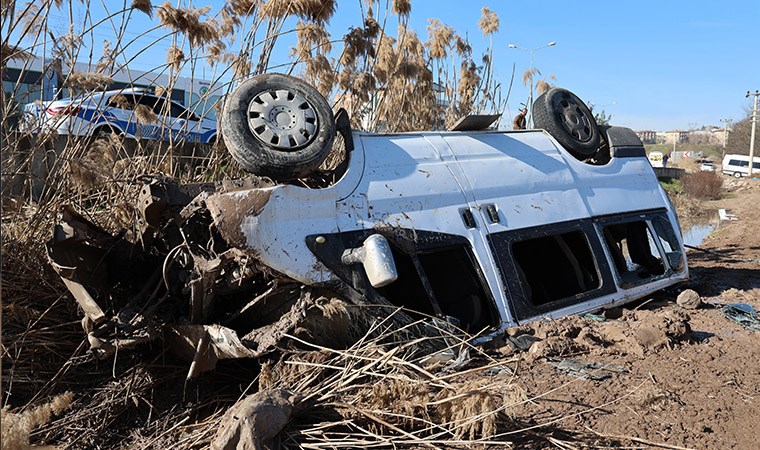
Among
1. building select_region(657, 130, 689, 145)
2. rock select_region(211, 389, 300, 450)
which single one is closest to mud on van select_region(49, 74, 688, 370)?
rock select_region(211, 389, 300, 450)

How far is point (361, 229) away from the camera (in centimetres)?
416

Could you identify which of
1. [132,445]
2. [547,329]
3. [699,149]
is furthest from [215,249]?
[699,149]

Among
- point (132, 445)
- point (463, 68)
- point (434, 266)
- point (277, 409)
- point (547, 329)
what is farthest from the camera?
point (463, 68)

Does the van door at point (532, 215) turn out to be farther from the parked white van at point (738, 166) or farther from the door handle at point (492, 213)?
the parked white van at point (738, 166)

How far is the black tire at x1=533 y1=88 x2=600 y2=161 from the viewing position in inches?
224

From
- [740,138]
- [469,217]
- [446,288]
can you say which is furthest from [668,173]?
[740,138]

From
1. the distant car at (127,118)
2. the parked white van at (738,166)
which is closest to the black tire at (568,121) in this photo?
the distant car at (127,118)

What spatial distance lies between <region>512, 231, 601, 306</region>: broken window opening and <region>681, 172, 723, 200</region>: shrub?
26361mm

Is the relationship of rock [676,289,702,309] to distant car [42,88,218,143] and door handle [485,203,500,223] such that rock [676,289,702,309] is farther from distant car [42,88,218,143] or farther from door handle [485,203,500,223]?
distant car [42,88,218,143]

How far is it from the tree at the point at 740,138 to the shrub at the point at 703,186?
41723mm

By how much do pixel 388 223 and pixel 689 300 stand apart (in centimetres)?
301

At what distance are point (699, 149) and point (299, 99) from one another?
97.7 meters

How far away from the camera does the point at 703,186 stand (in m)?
30.6

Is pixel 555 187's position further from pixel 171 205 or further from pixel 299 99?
pixel 171 205
